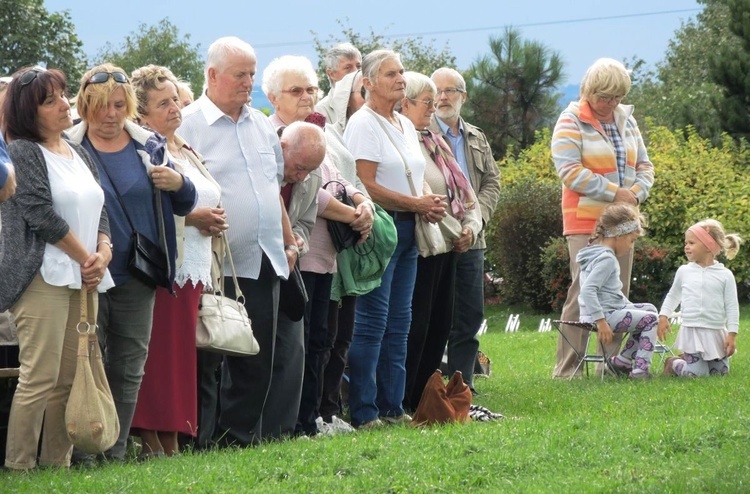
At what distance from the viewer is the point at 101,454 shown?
23.6ft

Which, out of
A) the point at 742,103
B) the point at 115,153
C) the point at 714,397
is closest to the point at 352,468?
the point at 115,153

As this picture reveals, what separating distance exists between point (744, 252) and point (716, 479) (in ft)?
62.7

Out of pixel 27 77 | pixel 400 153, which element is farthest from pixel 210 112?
pixel 400 153

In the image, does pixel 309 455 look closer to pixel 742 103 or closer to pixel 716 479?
pixel 716 479

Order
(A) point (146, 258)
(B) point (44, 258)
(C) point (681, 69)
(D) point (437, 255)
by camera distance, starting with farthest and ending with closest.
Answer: (C) point (681, 69) → (D) point (437, 255) → (A) point (146, 258) → (B) point (44, 258)

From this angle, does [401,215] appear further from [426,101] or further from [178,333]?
[178,333]

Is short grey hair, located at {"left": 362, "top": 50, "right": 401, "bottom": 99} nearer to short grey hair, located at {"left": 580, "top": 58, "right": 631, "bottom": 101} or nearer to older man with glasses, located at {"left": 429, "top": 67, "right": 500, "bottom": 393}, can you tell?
older man with glasses, located at {"left": 429, "top": 67, "right": 500, "bottom": 393}

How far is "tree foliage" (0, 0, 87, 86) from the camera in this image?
36.5 metres

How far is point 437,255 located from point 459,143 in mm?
1517

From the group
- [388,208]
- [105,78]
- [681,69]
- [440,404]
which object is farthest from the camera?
[681,69]

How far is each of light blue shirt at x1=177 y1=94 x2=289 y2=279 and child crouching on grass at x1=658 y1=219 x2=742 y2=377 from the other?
4.73 meters

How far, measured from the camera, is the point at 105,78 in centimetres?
726

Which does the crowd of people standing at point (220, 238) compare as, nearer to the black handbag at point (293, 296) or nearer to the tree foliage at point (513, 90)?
the black handbag at point (293, 296)

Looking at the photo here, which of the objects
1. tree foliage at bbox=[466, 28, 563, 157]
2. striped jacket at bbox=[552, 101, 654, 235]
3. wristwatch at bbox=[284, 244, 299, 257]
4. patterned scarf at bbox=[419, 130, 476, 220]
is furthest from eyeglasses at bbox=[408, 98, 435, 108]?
tree foliage at bbox=[466, 28, 563, 157]
